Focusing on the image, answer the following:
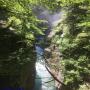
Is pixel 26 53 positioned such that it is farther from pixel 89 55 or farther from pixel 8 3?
pixel 89 55

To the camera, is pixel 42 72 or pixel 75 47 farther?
pixel 42 72

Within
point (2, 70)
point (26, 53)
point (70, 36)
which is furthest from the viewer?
point (70, 36)

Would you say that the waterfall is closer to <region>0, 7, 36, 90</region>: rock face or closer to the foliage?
<region>0, 7, 36, 90</region>: rock face

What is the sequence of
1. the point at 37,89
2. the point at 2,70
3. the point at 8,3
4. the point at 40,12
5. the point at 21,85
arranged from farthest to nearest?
the point at 40,12 → the point at 37,89 → the point at 21,85 → the point at 2,70 → the point at 8,3

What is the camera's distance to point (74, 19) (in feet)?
57.1

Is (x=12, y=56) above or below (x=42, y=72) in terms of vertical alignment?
above

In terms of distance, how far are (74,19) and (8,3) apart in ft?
32.3

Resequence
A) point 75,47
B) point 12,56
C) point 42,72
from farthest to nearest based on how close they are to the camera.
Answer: point 42,72 → point 75,47 → point 12,56

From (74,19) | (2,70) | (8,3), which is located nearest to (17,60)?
(2,70)

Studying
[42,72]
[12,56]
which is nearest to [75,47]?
[12,56]

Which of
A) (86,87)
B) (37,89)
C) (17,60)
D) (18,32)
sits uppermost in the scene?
(18,32)

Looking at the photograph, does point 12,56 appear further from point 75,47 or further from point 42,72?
point 42,72

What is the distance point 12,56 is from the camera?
34.9ft

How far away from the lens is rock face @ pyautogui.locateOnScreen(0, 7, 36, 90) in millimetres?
10367
